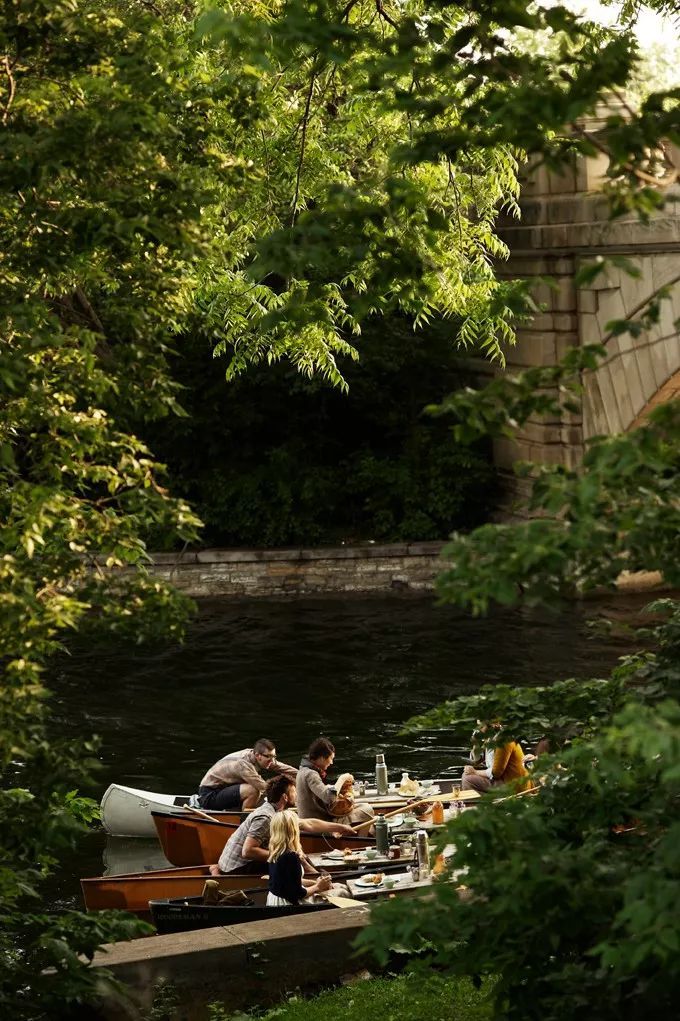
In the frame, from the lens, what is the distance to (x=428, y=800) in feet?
38.8

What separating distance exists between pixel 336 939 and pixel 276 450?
672 inches

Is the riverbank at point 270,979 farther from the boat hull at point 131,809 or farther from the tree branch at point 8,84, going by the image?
the boat hull at point 131,809

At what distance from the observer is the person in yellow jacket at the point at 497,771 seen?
1164 centimetres

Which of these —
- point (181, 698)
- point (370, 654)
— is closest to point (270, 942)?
point (181, 698)

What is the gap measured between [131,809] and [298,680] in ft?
19.7

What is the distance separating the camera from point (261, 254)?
4781 millimetres

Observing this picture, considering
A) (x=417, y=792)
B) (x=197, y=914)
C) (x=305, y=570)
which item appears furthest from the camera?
(x=305, y=570)

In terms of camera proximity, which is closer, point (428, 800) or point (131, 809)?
point (428, 800)

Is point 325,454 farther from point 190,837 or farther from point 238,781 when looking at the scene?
point 190,837

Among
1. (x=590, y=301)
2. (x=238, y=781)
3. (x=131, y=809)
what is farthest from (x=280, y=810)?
(x=590, y=301)

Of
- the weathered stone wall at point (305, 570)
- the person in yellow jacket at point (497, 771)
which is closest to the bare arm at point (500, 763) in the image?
the person in yellow jacket at point (497, 771)

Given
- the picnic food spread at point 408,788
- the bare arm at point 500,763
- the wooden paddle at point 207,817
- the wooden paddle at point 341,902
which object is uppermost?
the bare arm at point 500,763

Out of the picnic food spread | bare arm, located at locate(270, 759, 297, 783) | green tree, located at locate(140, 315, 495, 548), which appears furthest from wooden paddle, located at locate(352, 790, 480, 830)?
green tree, located at locate(140, 315, 495, 548)

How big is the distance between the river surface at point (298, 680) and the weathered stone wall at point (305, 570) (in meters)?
0.53
